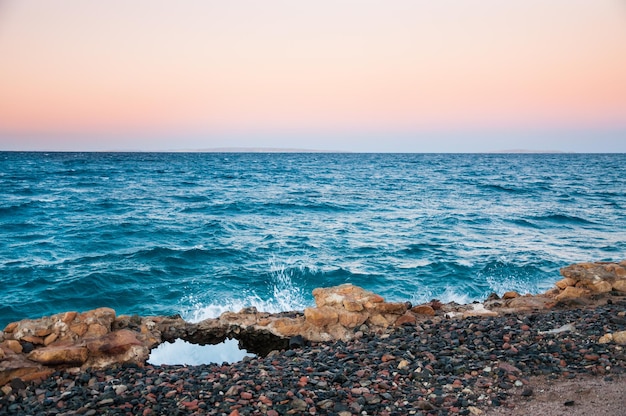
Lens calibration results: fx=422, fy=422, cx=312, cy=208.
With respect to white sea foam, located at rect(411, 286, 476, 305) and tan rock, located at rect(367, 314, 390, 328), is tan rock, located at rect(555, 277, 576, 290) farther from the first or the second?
tan rock, located at rect(367, 314, 390, 328)

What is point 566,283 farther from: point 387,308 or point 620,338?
point 387,308

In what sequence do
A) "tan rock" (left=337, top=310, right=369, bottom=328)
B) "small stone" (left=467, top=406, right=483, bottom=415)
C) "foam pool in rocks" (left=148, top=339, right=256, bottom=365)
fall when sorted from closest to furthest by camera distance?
1. "small stone" (left=467, top=406, right=483, bottom=415)
2. "foam pool in rocks" (left=148, top=339, right=256, bottom=365)
3. "tan rock" (left=337, top=310, right=369, bottom=328)

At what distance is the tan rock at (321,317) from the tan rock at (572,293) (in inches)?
195

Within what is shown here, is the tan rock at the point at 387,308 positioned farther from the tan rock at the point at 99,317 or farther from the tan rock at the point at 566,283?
the tan rock at the point at 99,317

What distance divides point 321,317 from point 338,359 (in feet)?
5.73

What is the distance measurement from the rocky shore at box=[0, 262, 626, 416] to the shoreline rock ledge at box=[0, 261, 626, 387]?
22 mm

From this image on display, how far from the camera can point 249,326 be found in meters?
8.66

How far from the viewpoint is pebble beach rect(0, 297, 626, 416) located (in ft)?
16.5

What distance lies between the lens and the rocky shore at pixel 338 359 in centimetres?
514

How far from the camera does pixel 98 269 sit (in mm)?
15898

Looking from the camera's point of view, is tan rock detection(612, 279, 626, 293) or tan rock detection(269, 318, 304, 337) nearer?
tan rock detection(269, 318, 304, 337)

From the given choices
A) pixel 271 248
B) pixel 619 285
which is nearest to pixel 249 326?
pixel 619 285

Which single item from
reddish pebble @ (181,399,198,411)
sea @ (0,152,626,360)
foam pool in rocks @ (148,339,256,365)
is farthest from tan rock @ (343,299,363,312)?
sea @ (0,152,626,360)

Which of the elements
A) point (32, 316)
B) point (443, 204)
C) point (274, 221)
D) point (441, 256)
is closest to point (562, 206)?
point (443, 204)
